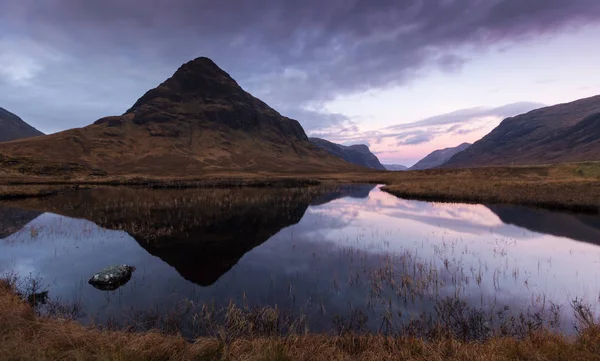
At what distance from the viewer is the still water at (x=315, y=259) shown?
13094 millimetres

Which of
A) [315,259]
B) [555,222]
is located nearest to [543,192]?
[555,222]

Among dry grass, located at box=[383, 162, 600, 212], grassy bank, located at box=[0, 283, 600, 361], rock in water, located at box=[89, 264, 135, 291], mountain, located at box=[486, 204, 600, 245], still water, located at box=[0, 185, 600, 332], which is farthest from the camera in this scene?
dry grass, located at box=[383, 162, 600, 212]

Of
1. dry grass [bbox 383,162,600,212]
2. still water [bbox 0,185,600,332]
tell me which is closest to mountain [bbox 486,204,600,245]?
still water [bbox 0,185,600,332]

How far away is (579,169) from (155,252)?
88.4m

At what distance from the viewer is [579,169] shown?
66.9 m

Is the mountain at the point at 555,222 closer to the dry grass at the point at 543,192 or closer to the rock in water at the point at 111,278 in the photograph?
the dry grass at the point at 543,192

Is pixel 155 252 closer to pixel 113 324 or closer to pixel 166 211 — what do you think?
pixel 113 324

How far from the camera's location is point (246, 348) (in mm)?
7660

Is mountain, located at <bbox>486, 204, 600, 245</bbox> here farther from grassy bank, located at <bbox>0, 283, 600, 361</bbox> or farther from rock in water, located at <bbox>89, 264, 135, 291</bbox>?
rock in water, located at <bbox>89, 264, 135, 291</bbox>

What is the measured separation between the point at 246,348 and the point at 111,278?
1107 centimetres

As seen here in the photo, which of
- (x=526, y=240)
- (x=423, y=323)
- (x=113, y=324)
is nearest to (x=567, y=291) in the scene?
(x=423, y=323)

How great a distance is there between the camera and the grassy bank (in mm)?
6340

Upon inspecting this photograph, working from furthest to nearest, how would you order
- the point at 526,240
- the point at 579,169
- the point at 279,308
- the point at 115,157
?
the point at 115,157 → the point at 579,169 → the point at 526,240 → the point at 279,308

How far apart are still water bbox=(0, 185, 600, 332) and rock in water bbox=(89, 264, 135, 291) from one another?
0.51 meters
